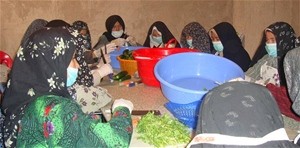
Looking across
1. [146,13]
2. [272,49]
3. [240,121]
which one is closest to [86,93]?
[240,121]

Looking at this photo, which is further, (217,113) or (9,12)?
(9,12)

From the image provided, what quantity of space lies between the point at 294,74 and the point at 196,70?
3.34ft

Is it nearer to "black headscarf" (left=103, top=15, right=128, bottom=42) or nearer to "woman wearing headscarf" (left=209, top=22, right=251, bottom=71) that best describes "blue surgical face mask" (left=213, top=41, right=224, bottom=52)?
"woman wearing headscarf" (left=209, top=22, right=251, bottom=71)

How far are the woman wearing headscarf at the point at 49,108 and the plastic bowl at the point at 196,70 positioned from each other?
78 centimetres

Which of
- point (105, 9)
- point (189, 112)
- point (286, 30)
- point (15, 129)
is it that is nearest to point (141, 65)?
point (189, 112)

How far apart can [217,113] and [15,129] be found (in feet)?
3.30

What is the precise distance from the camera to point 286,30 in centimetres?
311

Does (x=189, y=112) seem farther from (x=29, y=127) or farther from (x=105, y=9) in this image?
(x=105, y=9)

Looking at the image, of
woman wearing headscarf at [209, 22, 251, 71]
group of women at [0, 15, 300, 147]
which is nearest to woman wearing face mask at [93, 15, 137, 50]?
woman wearing headscarf at [209, 22, 251, 71]

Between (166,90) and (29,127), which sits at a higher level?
(29,127)

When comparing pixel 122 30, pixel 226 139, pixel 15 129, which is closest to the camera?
pixel 226 139

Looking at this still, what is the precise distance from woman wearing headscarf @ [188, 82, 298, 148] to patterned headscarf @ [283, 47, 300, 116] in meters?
0.49

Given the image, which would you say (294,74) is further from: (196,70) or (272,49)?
(272,49)

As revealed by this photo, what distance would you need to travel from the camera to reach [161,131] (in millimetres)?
1682
